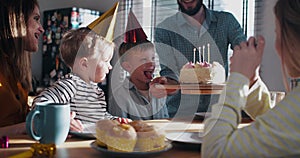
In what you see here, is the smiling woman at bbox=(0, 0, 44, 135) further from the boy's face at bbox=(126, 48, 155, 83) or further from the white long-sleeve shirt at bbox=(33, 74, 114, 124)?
the boy's face at bbox=(126, 48, 155, 83)

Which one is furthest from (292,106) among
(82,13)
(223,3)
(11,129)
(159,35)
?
(82,13)

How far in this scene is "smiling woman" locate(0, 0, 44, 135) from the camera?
1319 mm

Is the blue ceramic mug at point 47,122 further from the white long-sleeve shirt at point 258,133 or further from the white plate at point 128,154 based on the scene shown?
the white long-sleeve shirt at point 258,133

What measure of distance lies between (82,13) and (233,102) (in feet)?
10.8

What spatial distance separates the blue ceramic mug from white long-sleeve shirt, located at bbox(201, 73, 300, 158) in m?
0.36

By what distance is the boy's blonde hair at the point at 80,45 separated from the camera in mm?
1414

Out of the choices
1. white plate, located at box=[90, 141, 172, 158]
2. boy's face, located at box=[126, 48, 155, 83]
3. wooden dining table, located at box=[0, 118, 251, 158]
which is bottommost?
wooden dining table, located at box=[0, 118, 251, 158]

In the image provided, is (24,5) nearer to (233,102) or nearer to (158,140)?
(158,140)

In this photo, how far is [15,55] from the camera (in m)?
1.36

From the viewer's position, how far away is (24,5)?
140cm

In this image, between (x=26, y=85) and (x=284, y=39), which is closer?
(x=284, y=39)

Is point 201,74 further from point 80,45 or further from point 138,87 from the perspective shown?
point 80,45

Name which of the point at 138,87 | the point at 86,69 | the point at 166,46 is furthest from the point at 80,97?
the point at 166,46

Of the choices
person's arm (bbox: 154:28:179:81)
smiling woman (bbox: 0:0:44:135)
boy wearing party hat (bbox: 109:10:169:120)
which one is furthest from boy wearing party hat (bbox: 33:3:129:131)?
person's arm (bbox: 154:28:179:81)
